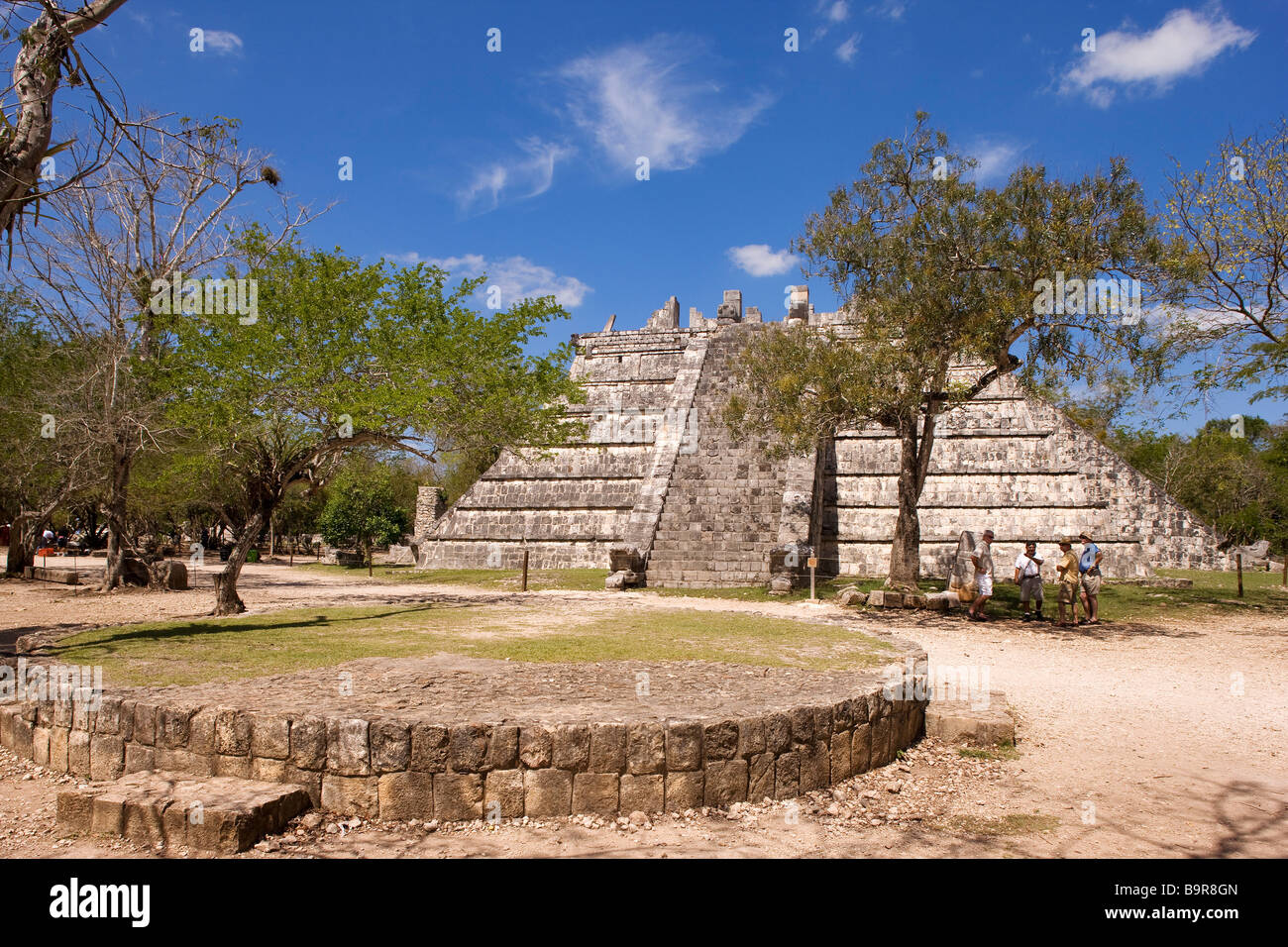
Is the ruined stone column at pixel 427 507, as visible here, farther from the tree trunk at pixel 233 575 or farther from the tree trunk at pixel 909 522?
the tree trunk at pixel 909 522

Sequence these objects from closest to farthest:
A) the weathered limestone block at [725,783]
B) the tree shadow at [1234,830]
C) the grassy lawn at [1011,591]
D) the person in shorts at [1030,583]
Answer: the tree shadow at [1234,830], the weathered limestone block at [725,783], the person in shorts at [1030,583], the grassy lawn at [1011,591]

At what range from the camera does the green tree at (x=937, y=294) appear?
1325 centimetres

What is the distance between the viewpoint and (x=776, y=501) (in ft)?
64.5

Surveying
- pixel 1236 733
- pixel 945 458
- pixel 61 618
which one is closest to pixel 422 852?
pixel 1236 733

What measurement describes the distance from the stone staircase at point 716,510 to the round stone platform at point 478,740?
451 inches

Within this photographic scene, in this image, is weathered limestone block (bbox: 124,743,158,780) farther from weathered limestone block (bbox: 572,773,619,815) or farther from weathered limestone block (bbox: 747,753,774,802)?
weathered limestone block (bbox: 747,753,774,802)

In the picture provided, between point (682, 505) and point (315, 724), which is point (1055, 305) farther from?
point (315, 724)

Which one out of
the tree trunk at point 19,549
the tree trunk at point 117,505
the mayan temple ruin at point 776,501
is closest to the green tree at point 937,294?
the mayan temple ruin at point 776,501

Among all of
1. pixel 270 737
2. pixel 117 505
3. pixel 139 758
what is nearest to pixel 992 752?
pixel 270 737

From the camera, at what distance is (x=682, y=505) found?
65.3 feet

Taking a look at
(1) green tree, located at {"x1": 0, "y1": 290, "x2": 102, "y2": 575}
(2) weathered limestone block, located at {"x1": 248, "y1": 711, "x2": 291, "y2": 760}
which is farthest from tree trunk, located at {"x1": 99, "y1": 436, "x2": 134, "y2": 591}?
(2) weathered limestone block, located at {"x1": 248, "y1": 711, "x2": 291, "y2": 760}

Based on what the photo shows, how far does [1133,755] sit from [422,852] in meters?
5.57

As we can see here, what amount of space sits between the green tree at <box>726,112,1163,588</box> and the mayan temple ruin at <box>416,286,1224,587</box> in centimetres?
370

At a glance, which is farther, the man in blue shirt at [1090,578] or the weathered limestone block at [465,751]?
the man in blue shirt at [1090,578]
